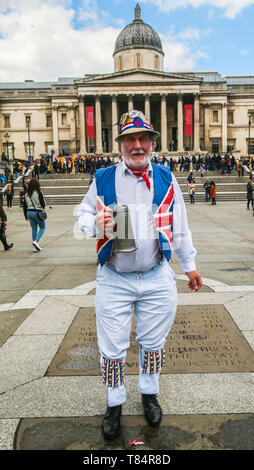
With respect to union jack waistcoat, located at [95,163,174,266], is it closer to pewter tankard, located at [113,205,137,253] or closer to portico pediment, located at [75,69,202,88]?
pewter tankard, located at [113,205,137,253]

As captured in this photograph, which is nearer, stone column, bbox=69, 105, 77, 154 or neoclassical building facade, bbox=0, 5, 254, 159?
neoclassical building facade, bbox=0, 5, 254, 159

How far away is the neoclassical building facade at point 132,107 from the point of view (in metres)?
55.8

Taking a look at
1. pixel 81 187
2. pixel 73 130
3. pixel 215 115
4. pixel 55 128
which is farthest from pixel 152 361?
pixel 215 115

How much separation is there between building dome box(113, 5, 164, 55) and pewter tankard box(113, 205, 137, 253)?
66620mm

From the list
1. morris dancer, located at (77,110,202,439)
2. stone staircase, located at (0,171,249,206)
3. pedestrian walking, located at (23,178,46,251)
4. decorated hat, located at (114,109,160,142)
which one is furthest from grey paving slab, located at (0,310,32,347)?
stone staircase, located at (0,171,249,206)

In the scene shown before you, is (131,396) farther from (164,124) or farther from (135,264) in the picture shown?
(164,124)

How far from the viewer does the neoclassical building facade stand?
55.8 metres

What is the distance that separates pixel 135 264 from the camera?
9.05 ft

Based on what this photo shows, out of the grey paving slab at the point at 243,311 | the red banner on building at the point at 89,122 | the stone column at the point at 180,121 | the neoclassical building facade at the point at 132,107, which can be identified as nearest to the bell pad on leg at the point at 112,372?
the grey paving slab at the point at 243,311

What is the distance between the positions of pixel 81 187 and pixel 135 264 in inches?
1235

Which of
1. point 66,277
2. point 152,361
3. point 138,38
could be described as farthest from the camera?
point 138,38

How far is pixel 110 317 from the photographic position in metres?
2.74

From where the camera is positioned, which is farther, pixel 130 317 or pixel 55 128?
pixel 55 128
